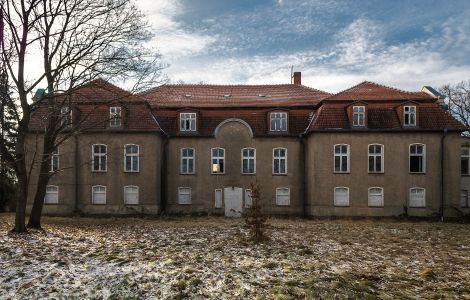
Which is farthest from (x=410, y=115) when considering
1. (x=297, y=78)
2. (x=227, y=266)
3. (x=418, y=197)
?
(x=227, y=266)

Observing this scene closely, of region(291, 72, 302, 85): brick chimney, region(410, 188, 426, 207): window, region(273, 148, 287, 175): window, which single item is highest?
region(291, 72, 302, 85): brick chimney

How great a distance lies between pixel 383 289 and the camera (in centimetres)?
754

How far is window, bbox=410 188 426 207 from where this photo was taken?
73.9 feet

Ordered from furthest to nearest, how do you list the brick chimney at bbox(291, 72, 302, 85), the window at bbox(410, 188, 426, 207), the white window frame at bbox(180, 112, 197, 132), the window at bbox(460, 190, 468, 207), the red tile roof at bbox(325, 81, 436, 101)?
1. the brick chimney at bbox(291, 72, 302, 85)
2. the window at bbox(460, 190, 468, 207)
3. the white window frame at bbox(180, 112, 197, 132)
4. the red tile roof at bbox(325, 81, 436, 101)
5. the window at bbox(410, 188, 426, 207)

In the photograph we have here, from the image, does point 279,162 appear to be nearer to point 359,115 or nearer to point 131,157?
point 359,115

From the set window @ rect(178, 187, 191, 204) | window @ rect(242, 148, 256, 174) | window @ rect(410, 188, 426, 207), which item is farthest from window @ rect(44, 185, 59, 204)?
window @ rect(410, 188, 426, 207)

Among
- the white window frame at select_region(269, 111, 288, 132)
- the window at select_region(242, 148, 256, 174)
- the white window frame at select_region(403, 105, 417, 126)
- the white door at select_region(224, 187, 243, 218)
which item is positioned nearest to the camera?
the white window frame at select_region(403, 105, 417, 126)

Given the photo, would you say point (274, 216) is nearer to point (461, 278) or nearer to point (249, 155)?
point (249, 155)

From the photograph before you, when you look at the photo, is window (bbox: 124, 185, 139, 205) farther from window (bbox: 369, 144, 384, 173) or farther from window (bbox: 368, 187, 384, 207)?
window (bbox: 369, 144, 384, 173)

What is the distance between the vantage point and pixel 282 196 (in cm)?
2400

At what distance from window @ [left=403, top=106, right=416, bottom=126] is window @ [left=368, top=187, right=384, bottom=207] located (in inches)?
169

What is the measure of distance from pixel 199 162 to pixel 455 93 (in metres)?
26.4

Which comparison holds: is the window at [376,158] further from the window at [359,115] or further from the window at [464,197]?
the window at [464,197]

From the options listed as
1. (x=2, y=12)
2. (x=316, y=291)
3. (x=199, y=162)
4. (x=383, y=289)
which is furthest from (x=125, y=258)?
(x=199, y=162)
